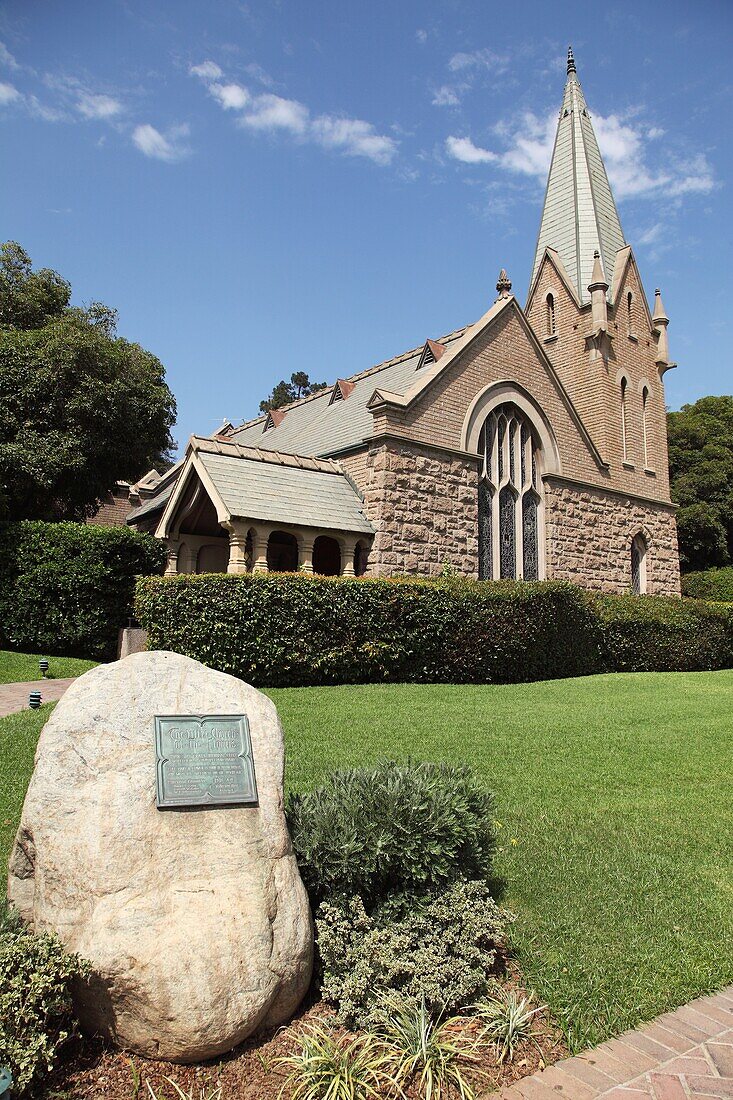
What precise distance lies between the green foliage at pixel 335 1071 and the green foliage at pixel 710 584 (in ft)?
121

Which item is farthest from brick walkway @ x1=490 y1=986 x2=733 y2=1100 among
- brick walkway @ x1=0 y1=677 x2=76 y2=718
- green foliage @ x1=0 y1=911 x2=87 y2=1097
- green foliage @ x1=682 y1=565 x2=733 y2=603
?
green foliage @ x1=682 y1=565 x2=733 y2=603

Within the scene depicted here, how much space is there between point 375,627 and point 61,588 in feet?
28.7

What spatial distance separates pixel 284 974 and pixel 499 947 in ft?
5.20

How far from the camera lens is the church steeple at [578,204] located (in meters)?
28.0

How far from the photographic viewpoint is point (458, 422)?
19.8 meters

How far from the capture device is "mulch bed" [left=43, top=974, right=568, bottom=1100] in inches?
130

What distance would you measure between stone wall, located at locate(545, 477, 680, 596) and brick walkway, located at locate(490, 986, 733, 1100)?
1908 centimetres

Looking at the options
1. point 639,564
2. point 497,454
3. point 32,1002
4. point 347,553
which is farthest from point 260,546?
point 639,564

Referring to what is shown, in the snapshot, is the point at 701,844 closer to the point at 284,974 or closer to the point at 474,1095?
the point at 474,1095

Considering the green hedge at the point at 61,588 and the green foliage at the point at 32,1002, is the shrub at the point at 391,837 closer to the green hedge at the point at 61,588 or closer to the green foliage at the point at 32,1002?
the green foliage at the point at 32,1002

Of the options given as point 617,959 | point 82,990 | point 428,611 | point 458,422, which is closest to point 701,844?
point 617,959

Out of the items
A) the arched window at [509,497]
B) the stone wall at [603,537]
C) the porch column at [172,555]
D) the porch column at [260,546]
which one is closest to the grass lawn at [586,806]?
the porch column at [260,546]

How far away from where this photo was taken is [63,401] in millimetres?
22406

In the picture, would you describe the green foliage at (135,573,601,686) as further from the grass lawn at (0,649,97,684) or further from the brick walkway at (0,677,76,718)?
the grass lawn at (0,649,97,684)
